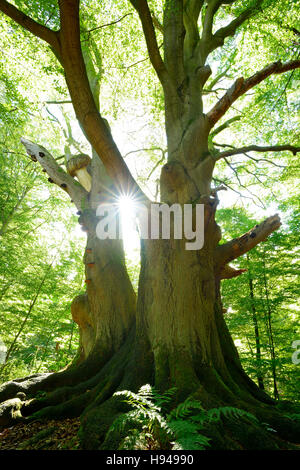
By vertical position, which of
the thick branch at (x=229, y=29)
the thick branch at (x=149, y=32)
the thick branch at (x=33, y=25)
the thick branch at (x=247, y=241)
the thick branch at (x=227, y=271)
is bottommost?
the thick branch at (x=227, y=271)

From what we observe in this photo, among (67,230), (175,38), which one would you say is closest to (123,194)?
(175,38)

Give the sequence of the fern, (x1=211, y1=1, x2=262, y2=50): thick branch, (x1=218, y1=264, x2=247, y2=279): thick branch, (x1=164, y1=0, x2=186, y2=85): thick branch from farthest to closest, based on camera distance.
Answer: (x1=211, y1=1, x2=262, y2=50): thick branch < (x1=164, y1=0, x2=186, y2=85): thick branch < (x1=218, y1=264, x2=247, y2=279): thick branch < the fern

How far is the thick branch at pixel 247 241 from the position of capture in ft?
13.0

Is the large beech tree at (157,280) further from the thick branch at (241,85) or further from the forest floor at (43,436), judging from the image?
the forest floor at (43,436)

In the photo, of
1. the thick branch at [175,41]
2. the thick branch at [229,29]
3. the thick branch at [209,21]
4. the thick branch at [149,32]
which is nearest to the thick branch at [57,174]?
the thick branch at [149,32]

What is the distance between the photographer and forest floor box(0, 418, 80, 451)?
2.22 m

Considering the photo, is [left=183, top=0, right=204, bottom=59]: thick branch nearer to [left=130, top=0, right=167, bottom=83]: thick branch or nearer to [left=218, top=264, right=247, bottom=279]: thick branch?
[left=130, top=0, right=167, bottom=83]: thick branch

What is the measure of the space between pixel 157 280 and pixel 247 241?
1796mm

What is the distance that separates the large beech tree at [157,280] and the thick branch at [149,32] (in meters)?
0.02

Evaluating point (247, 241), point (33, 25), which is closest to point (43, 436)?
point (247, 241)

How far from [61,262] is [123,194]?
6321 millimetres

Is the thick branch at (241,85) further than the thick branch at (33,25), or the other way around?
the thick branch at (241,85)

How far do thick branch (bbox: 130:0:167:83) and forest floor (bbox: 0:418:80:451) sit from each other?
17.2 ft

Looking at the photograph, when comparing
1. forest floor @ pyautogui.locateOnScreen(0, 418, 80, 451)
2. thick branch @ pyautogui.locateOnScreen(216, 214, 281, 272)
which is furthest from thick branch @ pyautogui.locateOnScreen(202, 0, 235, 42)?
forest floor @ pyautogui.locateOnScreen(0, 418, 80, 451)
